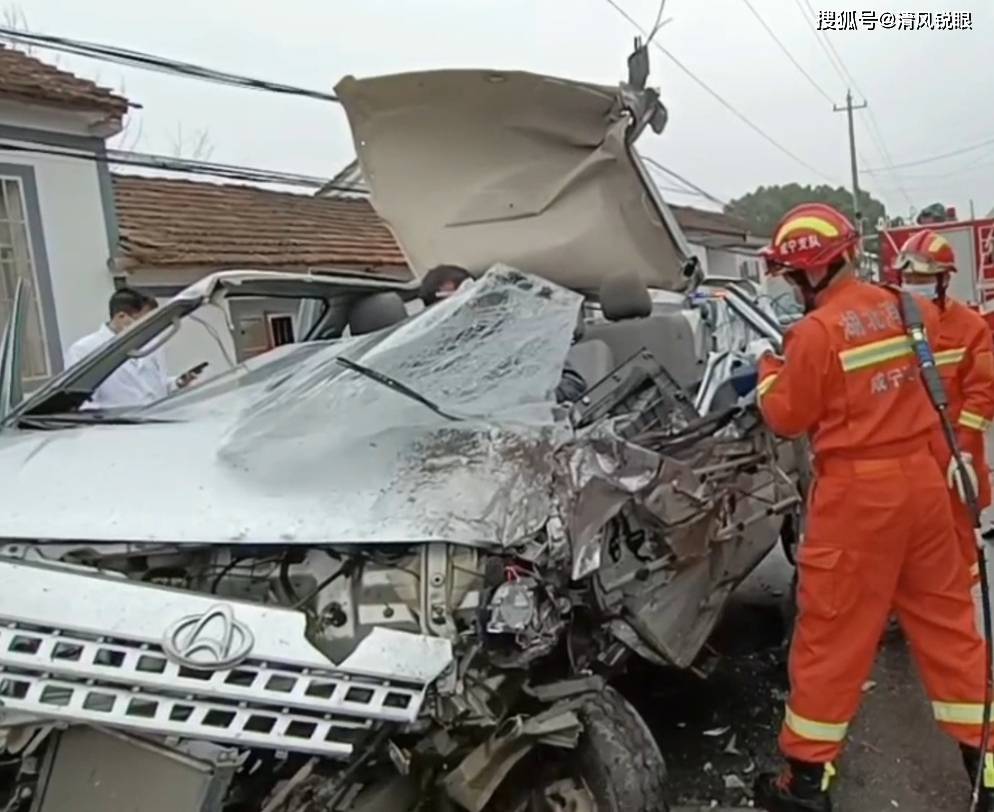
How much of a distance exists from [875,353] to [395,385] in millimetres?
1437

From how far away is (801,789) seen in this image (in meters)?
3.15

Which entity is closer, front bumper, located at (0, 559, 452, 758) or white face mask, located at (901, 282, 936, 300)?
front bumper, located at (0, 559, 452, 758)

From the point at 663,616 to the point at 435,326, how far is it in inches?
44.4

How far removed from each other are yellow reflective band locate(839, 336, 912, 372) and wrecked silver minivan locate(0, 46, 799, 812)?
477 mm

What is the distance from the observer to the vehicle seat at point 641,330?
4.15 m

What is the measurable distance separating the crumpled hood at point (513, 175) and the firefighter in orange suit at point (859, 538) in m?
1.21

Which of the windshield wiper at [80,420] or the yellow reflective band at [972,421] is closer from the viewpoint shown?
the windshield wiper at [80,420]

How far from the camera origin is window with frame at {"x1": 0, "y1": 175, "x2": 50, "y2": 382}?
387 inches

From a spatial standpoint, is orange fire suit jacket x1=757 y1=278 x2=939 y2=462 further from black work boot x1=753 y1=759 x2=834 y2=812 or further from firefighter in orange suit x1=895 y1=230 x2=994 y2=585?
black work boot x1=753 y1=759 x2=834 y2=812

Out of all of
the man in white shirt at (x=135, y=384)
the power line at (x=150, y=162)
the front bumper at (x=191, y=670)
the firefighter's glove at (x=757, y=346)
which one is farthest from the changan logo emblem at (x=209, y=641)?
the power line at (x=150, y=162)

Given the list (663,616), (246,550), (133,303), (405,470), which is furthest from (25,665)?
(133,303)

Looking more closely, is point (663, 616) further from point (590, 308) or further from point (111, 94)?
point (111, 94)

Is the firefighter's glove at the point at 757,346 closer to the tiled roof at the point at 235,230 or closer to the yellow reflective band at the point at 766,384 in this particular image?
the yellow reflective band at the point at 766,384

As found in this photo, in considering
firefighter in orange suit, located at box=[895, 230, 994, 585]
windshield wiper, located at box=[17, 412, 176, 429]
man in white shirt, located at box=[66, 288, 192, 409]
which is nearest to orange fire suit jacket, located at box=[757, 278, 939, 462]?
firefighter in orange suit, located at box=[895, 230, 994, 585]
